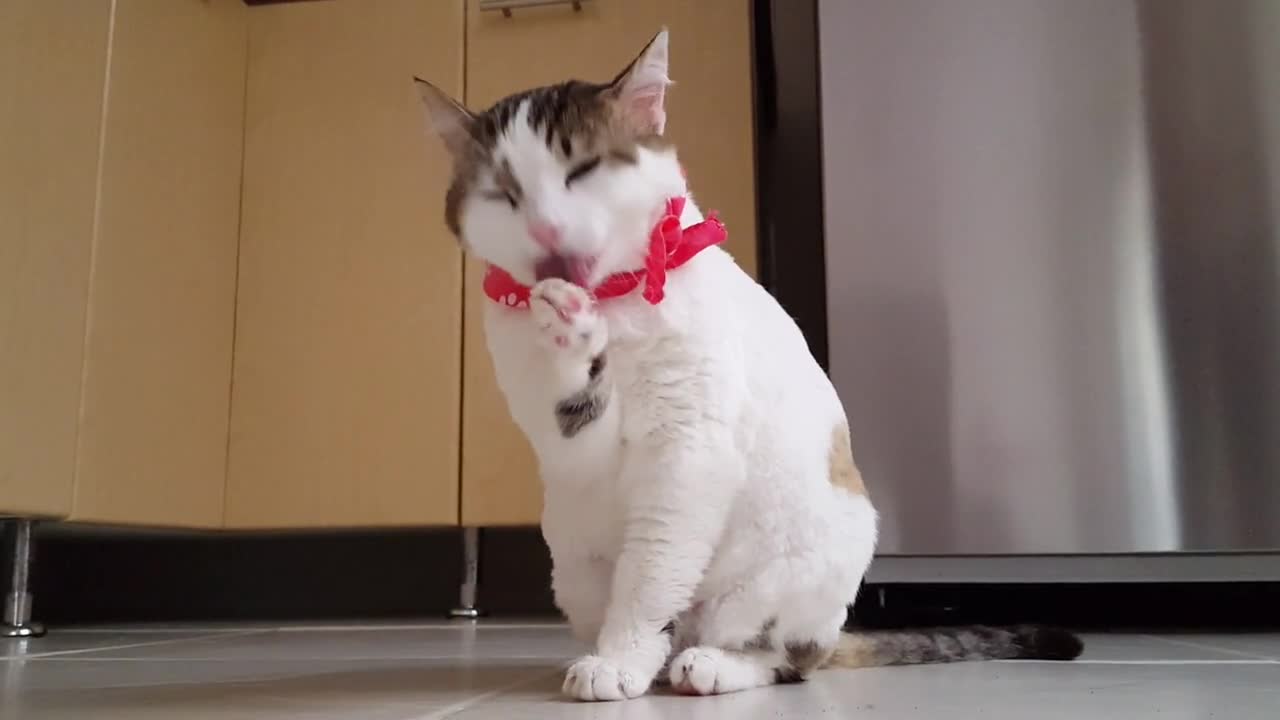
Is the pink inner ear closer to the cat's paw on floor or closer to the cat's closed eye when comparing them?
the cat's closed eye

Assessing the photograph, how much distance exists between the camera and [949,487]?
4.80ft

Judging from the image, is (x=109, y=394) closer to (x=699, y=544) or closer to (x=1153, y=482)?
(x=699, y=544)

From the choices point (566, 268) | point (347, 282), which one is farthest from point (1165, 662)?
point (347, 282)

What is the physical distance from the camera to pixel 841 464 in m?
0.96

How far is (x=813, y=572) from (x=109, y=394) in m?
1.21

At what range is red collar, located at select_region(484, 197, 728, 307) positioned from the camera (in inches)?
32.7

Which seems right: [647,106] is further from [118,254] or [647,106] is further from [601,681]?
[118,254]

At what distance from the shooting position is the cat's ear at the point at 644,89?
0.84 m

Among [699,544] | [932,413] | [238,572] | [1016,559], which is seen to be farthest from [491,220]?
[238,572]

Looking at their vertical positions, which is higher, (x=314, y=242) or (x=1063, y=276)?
(x=314, y=242)

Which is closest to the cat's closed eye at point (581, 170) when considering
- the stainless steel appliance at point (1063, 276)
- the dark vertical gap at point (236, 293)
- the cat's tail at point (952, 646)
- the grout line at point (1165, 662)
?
the cat's tail at point (952, 646)

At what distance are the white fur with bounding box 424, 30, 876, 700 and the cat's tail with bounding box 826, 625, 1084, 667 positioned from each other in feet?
0.32

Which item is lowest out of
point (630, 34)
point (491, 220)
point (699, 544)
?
point (699, 544)

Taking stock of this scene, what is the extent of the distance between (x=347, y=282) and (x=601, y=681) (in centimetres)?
127
